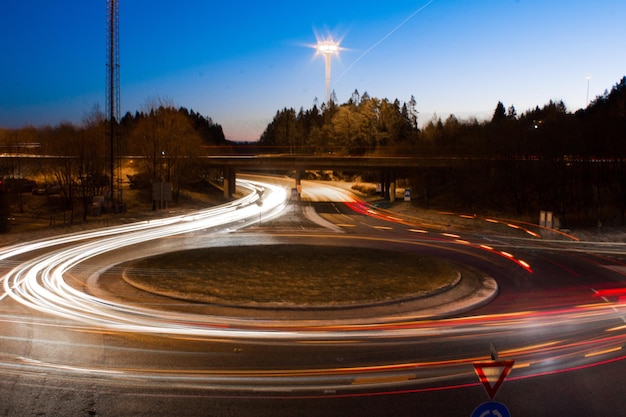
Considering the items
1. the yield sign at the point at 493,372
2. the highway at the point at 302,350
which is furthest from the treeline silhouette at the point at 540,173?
the yield sign at the point at 493,372

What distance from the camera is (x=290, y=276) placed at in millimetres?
19734

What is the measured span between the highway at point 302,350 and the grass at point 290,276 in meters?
1.00

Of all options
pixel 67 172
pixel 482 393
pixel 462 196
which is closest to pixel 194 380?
pixel 482 393

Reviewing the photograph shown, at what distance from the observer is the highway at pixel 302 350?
869 centimetres

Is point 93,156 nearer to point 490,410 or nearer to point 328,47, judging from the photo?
point 328,47

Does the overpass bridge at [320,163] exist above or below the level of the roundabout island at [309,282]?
above

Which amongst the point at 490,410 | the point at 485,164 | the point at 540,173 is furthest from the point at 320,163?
the point at 490,410

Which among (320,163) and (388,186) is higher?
(320,163)

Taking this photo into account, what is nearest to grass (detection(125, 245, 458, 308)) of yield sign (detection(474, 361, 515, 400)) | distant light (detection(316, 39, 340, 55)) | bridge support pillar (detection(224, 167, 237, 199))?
yield sign (detection(474, 361, 515, 400))

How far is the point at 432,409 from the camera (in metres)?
8.40

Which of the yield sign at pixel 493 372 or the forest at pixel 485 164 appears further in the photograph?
the forest at pixel 485 164

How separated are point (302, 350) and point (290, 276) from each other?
8.35 meters

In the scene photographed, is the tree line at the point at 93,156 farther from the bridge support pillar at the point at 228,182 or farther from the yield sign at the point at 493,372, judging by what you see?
the yield sign at the point at 493,372

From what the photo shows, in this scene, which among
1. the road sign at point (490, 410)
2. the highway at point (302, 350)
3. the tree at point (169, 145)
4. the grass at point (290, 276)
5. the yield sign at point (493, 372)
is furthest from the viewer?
the tree at point (169, 145)
